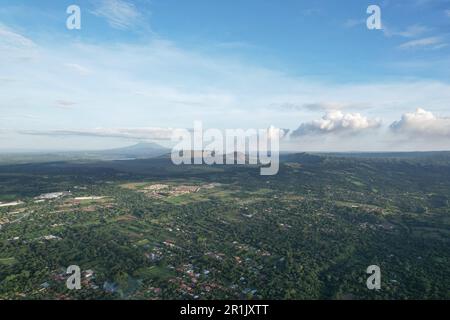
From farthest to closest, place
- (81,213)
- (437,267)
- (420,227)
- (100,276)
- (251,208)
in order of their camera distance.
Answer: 1. (251,208)
2. (81,213)
3. (420,227)
4. (437,267)
5. (100,276)

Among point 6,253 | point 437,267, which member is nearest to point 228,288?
point 437,267

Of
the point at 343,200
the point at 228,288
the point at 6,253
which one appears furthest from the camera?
the point at 343,200

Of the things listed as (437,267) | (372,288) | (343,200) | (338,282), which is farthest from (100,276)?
(343,200)

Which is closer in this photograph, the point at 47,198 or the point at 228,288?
the point at 228,288

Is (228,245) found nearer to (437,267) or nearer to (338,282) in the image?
(338,282)

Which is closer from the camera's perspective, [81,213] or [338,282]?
[338,282]
